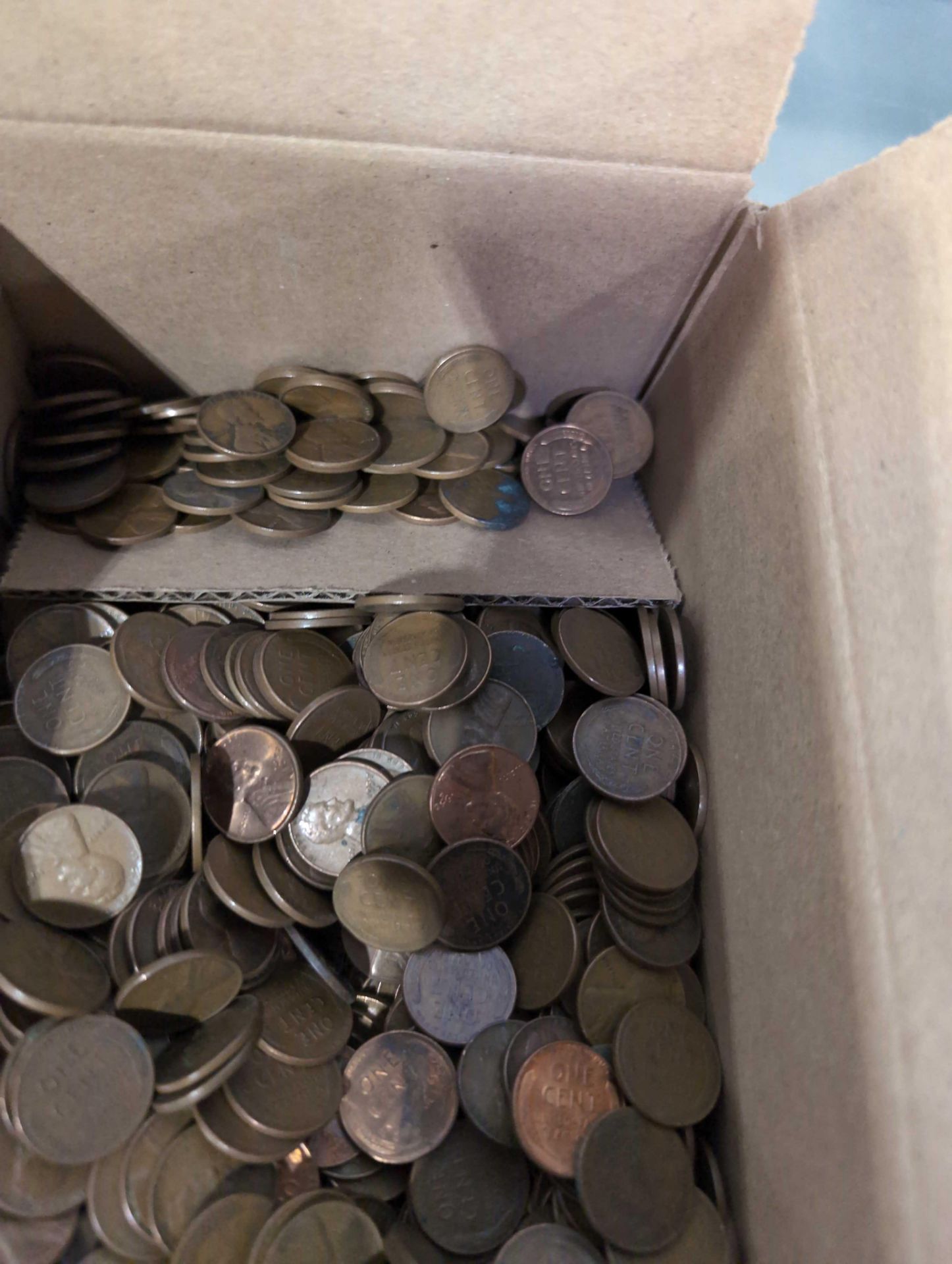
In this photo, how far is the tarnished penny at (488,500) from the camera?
5.43ft

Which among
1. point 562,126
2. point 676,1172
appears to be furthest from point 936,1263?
point 562,126

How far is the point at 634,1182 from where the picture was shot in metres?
1.26

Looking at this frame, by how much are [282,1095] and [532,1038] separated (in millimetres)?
406

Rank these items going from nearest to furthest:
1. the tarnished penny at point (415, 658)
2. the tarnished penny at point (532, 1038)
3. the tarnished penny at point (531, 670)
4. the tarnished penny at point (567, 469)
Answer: the tarnished penny at point (532, 1038), the tarnished penny at point (415, 658), the tarnished penny at point (531, 670), the tarnished penny at point (567, 469)

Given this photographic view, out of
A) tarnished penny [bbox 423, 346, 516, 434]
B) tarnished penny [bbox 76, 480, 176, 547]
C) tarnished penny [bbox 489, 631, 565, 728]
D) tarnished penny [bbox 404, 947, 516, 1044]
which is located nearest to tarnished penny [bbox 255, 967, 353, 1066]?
tarnished penny [bbox 404, 947, 516, 1044]

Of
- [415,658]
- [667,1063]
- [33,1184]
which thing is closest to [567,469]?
[415,658]

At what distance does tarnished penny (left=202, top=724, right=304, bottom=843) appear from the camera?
4.72ft

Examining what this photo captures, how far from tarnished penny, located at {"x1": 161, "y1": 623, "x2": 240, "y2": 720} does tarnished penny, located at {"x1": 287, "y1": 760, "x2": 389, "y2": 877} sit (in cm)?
21

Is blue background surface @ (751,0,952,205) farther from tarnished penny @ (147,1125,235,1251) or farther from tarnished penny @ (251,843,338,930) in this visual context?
tarnished penny @ (147,1125,235,1251)

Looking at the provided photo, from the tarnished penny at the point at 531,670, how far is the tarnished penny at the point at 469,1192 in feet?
2.32

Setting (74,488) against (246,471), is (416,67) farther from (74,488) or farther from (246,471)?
(74,488)

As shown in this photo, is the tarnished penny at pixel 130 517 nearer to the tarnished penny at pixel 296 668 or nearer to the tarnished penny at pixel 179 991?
the tarnished penny at pixel 296 668

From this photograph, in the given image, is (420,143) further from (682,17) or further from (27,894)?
(27,894)

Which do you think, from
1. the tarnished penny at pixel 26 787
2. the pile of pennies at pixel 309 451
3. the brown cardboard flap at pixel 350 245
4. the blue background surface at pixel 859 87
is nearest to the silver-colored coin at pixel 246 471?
the pile of pennies at pixel 309 451
